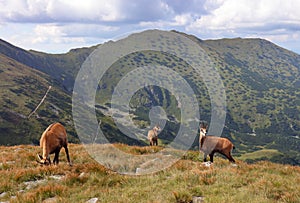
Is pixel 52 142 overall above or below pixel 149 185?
above

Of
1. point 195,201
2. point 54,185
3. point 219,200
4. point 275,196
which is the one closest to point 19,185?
point 54,185

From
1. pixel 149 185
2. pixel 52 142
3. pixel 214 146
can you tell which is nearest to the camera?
pixel 149 185

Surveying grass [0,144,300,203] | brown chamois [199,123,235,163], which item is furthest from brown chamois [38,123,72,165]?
brown chamois [199,123,235,163]

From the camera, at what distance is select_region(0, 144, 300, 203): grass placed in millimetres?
9633

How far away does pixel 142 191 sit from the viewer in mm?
10328

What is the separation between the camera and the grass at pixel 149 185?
963 centimetres

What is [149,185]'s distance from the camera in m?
11.3

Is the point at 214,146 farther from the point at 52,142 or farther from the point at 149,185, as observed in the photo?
the point at 52,142

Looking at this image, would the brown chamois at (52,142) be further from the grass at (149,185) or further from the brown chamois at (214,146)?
the brown chamois at (214,146)

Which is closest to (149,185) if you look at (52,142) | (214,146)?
(52,142)

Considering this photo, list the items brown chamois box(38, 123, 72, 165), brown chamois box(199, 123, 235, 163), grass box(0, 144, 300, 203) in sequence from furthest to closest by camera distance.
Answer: brown chamois box(199, 123, 235, 163) < brown chamois box(38, 123, 72, 165) < grass box(0, 144, 300, 203)

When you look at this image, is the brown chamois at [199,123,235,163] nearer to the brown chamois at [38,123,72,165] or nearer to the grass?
the grass

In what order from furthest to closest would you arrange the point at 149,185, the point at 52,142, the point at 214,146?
the point at 214,146 < the point at 52,142 < the point at 149,185

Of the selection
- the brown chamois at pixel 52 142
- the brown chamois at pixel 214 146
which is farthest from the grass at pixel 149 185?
the brown chamois at pixel 214 146
